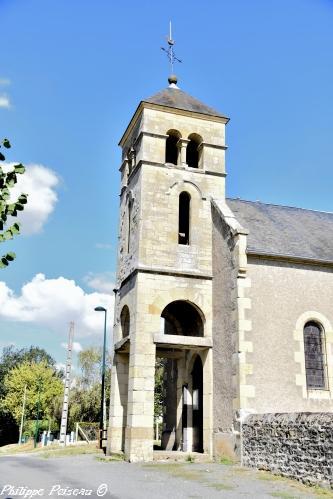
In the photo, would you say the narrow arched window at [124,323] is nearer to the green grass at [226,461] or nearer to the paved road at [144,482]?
the paved road at [144,482]

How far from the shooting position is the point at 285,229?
62.8ft

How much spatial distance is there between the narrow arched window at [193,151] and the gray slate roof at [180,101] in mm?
1077

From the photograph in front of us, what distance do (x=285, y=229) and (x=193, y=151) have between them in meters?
5.04

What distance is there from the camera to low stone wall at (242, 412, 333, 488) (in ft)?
34.6

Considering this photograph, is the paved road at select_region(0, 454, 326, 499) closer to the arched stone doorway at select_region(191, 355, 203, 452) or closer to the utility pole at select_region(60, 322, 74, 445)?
the arched stone doorway at select_region(191, 355, 203, 452)

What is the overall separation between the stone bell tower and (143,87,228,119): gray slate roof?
54 millimetres

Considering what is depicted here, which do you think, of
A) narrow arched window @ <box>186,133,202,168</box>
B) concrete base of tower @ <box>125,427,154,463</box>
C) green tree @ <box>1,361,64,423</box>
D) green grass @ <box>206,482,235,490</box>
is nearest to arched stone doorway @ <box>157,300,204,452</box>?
concrete base of tower @ <box>125,427,154,463</box>

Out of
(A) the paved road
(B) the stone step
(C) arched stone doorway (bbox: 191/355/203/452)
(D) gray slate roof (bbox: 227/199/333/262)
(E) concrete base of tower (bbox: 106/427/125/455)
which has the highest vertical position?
(D) gray slate roof (bbox: 227/199/333/262)

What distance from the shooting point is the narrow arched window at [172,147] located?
20047 mm

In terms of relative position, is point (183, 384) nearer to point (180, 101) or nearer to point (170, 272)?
point (170, 272)

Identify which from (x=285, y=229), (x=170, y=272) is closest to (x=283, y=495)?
(x=170, y=272)

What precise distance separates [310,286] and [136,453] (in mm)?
7884

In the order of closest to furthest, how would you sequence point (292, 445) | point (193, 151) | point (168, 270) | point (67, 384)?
point (292, 445) → point (168, 270) → point (193, 151) → point (67, 384)

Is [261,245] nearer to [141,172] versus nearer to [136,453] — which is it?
[141,172]
